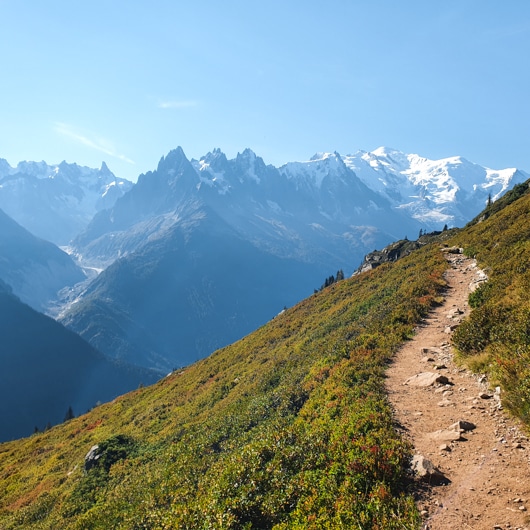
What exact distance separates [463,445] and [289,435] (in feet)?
20.6

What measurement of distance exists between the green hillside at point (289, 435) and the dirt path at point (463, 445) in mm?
725

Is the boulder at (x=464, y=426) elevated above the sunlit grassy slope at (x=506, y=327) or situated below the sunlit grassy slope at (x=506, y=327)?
below

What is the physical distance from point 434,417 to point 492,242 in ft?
97.6

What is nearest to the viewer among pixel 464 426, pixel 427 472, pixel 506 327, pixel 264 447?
pixel 427 472

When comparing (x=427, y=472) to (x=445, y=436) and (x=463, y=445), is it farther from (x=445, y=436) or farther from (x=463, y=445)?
(x=445, y=436)

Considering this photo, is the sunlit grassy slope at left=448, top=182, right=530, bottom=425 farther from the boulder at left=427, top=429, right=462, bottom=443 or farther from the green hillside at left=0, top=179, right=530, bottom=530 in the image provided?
the boulder at left=427, top=429, right=462, bottom=443

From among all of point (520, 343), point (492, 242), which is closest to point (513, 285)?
point (520, 343)

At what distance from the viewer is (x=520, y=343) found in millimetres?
15516

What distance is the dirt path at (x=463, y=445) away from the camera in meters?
9.55

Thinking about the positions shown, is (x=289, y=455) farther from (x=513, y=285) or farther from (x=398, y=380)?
(x=513, y=285)

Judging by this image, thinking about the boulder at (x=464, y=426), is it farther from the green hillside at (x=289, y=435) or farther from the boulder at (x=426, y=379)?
the boulder at (x=426, y=379)

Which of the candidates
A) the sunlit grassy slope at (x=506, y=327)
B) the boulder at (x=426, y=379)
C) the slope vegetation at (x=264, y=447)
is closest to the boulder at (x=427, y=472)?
the slope vegetation at (x=264, y=447)

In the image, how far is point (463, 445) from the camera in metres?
12.3

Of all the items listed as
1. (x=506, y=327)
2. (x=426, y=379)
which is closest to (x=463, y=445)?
(x=426, y=379)
